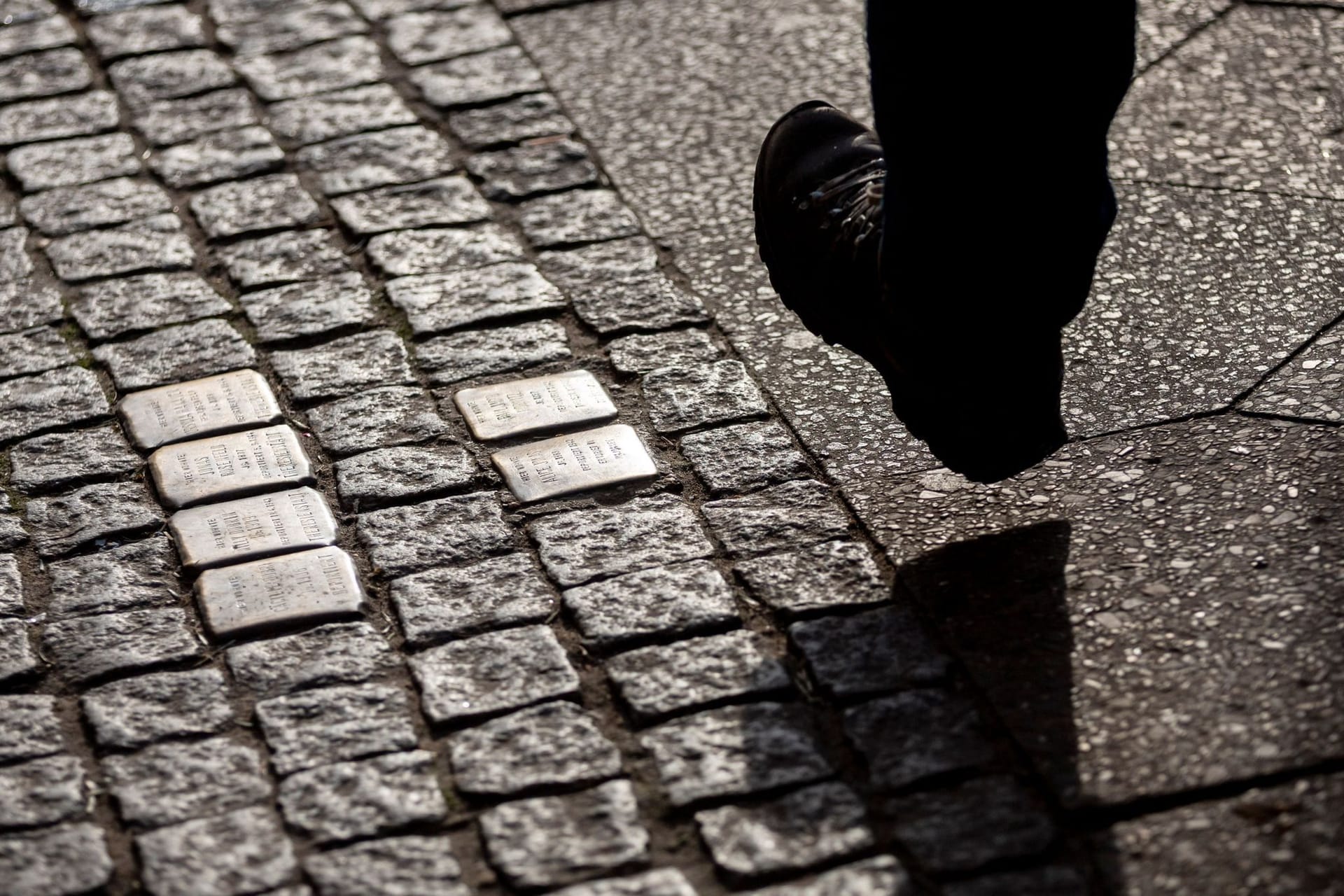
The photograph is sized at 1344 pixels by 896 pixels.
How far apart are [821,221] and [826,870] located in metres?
1.13

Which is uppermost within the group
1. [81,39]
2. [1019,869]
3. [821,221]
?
[821,221]

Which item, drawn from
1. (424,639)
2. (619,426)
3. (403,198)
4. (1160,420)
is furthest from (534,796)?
(403,198)

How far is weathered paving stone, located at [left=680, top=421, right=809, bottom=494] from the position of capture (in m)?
2.91

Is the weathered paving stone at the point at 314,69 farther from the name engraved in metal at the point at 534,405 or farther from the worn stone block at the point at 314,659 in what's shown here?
the worn stone block at the point at 314,659

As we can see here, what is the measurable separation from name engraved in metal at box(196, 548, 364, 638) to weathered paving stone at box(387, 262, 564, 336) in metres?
0.78

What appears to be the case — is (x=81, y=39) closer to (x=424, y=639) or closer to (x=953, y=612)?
(x=424, y=639)

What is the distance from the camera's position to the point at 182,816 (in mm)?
2260

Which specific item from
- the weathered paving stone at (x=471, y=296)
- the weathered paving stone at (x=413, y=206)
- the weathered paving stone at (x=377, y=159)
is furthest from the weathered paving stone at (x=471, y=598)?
the weathered paving stone at (x=377, y=159)

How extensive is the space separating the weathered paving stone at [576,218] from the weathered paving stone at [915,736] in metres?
1.62

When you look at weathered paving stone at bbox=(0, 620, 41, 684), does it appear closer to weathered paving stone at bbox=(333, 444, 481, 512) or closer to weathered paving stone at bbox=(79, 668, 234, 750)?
weathered paving stone at bbox=(79, 668, 234, 750)

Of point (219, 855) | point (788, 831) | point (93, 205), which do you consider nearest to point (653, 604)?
point (788, 831)

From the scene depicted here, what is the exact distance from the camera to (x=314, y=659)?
2.54 meters

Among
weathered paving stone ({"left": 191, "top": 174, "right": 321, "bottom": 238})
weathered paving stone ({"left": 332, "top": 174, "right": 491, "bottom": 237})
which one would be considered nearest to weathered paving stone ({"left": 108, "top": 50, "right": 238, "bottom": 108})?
weathered paving stone ({"left": 191, "top": 174, "right": 321, "bottom": 238})

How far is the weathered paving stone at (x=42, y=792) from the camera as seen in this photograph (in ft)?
7.46
